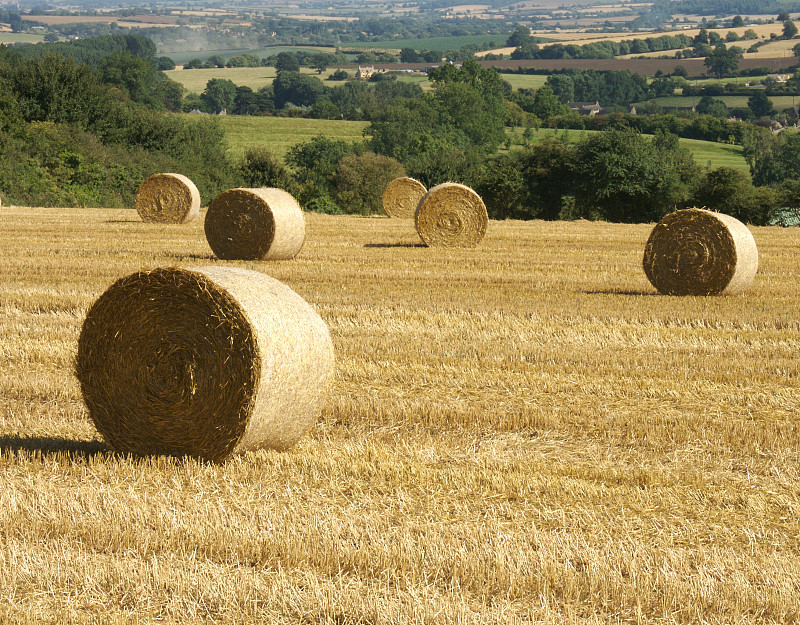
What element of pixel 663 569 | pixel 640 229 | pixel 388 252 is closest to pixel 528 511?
pixel 663 569

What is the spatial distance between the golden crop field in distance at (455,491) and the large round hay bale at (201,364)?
236mm

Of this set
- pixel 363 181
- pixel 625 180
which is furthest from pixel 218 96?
pixel 625 180

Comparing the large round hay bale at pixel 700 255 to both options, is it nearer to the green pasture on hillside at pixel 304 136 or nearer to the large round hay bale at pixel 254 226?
the large round hay bale at pixel 254 226

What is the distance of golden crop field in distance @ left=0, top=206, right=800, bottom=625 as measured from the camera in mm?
4922

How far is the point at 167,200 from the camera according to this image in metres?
27.4

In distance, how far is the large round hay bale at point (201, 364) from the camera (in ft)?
22.7

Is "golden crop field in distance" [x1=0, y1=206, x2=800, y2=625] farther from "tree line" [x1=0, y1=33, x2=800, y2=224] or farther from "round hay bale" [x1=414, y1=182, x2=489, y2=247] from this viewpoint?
"tree line" [x1=0, y1=33, x2=800, y2=224]

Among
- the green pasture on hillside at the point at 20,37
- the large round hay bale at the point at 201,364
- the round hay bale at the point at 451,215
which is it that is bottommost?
the round hay bale at the point at 451,215

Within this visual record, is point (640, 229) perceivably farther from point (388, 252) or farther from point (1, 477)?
point (1, 477)

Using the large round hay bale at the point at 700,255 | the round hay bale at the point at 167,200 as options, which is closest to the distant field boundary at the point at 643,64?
the round hay bale at the point at 167,200

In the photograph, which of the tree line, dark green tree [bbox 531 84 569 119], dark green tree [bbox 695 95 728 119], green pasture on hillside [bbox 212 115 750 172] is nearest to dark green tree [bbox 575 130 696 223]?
the tree line

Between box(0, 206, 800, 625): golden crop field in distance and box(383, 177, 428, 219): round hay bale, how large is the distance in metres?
19.8

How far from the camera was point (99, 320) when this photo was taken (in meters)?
7.39

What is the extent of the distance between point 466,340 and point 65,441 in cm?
517
